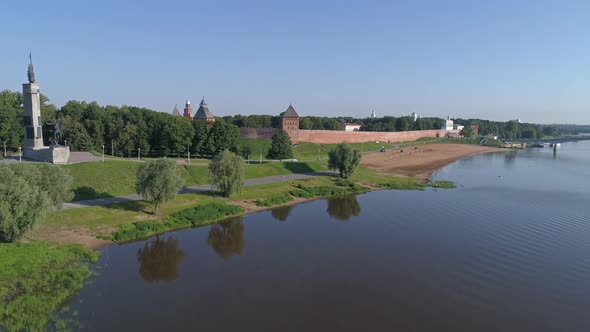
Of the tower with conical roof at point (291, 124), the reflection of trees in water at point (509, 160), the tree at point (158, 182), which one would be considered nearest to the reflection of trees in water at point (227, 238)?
the tree at point (158, 182)

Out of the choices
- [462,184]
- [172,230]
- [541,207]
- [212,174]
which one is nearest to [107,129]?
[212,174]

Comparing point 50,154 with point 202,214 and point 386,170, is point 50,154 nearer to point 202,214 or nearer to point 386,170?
point 202,214

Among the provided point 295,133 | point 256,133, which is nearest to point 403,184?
point 295,133

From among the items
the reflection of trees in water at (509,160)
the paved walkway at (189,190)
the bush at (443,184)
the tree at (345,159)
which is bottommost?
the bush at (443,184)

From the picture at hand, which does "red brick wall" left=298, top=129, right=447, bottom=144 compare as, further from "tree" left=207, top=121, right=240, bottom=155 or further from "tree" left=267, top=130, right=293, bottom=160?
"tree" left=207, top=121, right=240, bottom=155

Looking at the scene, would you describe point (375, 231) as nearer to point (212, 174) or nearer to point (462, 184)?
point (212, 174)

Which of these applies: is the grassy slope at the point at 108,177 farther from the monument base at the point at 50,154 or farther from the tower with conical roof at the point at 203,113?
the tower with conical roof at the point at 203,113

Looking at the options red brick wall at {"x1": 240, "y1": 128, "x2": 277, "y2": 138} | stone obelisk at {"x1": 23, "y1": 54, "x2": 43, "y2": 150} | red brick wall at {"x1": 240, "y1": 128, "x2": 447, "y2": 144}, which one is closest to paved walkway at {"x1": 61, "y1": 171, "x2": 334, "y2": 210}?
stone obelisk at {"x1": 23, "y1": 54, "x2": 43, "y2": 150}
